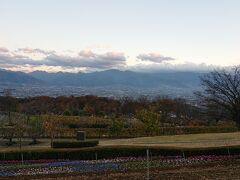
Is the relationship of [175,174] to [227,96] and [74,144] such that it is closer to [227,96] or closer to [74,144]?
[74,144]

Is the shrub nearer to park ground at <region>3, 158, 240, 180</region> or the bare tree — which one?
park ground at <region>3, 158, 240, 180</region>

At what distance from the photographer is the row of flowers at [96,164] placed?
82.7ft

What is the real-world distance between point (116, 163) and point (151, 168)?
10.9ft

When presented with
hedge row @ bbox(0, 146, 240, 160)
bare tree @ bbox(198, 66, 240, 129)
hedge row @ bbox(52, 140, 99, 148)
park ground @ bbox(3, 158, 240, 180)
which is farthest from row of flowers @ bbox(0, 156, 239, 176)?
bare tree @ bbox(198, 66, 240, 129)

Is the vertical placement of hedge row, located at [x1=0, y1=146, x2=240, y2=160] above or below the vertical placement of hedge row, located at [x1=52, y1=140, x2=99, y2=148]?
above

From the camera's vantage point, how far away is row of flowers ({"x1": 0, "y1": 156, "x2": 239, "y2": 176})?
82.7 feet

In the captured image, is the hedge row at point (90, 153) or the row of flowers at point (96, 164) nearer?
the row of flowers at point (96, 164)

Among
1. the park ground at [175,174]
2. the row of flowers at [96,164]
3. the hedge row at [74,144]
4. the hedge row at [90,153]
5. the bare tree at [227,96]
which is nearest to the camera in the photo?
the park ground at [175,174]

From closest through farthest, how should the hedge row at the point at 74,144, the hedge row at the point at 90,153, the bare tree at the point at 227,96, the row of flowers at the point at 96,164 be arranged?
the row of flowers at the point at 96,164 < the hedge row at the point at 90,153 < the hedge row at the point at 74,144 < the bare tree at the point at 227,96

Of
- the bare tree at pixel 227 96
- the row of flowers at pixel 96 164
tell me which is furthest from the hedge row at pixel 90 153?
the bare tree at pixel 227 96

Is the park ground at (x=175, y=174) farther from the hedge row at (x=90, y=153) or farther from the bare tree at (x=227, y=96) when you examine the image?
the bare tree at (x=227, y=96)

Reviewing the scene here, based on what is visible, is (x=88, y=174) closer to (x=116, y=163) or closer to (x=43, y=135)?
(x=116, y=163)

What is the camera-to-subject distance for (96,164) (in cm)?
2738

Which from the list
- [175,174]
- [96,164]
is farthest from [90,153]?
[175,174]
